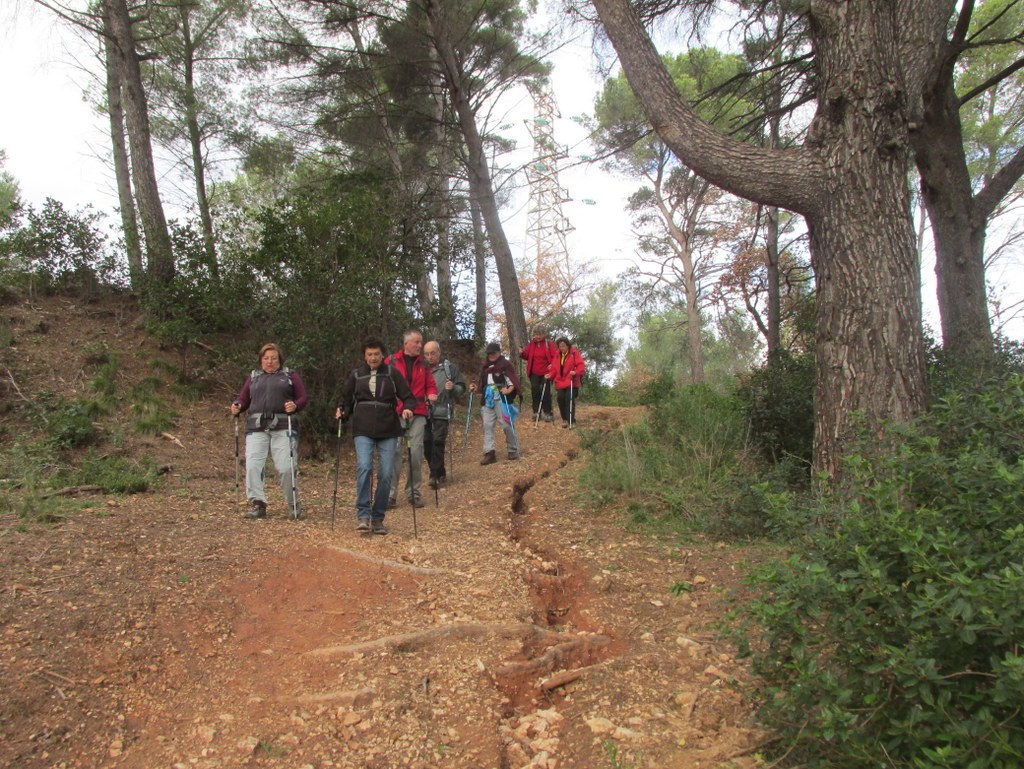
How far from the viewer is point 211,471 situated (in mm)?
8578

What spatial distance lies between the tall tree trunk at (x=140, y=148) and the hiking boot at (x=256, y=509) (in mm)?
6556

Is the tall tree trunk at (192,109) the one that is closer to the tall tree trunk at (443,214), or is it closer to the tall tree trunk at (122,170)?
the tall tree trunk at (122,170)

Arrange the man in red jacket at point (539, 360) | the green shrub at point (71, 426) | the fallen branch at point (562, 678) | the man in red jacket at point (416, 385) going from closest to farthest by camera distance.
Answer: the fallen branch at point (562, 678), the man in red jacket at point (416, 385), the green shrub at point (71, 426), the man in red jacket at point (539, 360)

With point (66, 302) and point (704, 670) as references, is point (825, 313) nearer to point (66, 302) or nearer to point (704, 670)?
point (704, 670)

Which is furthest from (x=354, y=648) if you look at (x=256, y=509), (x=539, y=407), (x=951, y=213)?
(x=951, y=213)

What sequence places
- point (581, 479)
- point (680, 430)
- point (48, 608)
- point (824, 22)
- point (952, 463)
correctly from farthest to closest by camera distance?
1. point (680, 430)
2. point (581, 479)
3. point (824, 22)
4. point (48, 608)
5. point (952, 463)

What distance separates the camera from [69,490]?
22.3ft

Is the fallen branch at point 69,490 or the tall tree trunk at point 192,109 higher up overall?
the tall tree trunk at point 192,109

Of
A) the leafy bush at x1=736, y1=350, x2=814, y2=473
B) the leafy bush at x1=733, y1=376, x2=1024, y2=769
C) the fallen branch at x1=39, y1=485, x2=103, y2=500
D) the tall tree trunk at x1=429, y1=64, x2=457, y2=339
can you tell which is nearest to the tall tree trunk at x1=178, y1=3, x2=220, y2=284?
the tall tree trunk at x1=429, y1=64, x2=457, y2=339

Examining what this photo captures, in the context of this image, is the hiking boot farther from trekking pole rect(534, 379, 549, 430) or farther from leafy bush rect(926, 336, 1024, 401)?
trekking pole rect(534, 379, 549, 430)

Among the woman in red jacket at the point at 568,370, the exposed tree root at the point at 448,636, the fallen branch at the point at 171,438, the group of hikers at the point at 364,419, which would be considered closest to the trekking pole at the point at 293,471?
the group of hikers at the point at 364,419

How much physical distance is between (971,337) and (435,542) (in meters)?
6.66

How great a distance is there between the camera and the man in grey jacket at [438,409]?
833 centimetres

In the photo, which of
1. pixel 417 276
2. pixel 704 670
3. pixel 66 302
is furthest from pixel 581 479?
pixel 66 302
